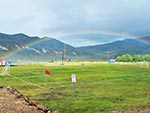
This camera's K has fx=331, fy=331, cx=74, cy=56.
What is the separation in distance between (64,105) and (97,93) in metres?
6.53

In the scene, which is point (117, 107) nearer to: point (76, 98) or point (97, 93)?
point (76, 98)

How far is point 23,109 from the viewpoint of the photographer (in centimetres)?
2102

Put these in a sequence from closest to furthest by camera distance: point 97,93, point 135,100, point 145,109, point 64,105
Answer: point 145,109
point 64,105
point 135,100
point 97,93

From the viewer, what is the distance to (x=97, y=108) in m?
22.3

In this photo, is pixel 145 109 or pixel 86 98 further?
pixel 86 98

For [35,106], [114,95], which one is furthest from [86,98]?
[35,106]

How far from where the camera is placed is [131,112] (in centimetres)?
2095

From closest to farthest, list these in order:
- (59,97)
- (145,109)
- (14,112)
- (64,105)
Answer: (14,112) → (145,109) → (64,105) → (59,97)

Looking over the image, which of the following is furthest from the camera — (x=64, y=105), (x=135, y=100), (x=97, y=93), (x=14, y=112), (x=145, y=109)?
(x=97, y=93)

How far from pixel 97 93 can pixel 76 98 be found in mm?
3460

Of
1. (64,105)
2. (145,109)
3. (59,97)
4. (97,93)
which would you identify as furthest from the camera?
(97,93)

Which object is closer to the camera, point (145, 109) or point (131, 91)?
point (145, 109)

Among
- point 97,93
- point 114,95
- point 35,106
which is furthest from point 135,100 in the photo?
point 35,106

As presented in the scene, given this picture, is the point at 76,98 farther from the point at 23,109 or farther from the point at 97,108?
the point at 23,109
